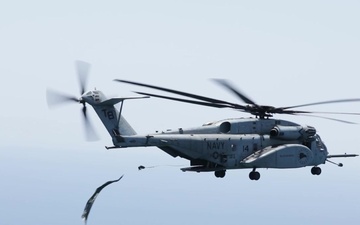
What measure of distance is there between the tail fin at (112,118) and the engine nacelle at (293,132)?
38.6 feet

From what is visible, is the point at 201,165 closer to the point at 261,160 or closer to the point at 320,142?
the point at 261,160

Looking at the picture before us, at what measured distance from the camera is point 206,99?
53.8 meters

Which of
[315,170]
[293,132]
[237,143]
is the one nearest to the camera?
[237,143]

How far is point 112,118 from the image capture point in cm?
5406

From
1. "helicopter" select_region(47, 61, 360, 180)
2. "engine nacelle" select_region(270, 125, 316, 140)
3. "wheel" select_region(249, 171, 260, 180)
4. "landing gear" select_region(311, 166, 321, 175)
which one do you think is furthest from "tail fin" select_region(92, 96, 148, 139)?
"landing gear" select_region(311, 166, 321, 175)

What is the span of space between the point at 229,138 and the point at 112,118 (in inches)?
361

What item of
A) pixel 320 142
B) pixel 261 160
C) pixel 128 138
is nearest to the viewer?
pixel 128 138

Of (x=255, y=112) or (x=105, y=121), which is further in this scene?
(x=255, y=112)

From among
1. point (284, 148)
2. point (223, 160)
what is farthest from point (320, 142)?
point (223, 160)

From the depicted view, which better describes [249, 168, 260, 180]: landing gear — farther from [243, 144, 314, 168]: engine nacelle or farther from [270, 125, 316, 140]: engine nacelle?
[270, 125, 316, 140]: engine nacelle

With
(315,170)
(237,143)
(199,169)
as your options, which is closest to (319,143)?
(315,170)

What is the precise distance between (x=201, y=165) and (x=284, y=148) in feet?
21.7

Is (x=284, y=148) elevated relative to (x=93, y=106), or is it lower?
lower

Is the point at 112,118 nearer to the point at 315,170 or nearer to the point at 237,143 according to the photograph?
the point at 237,143
